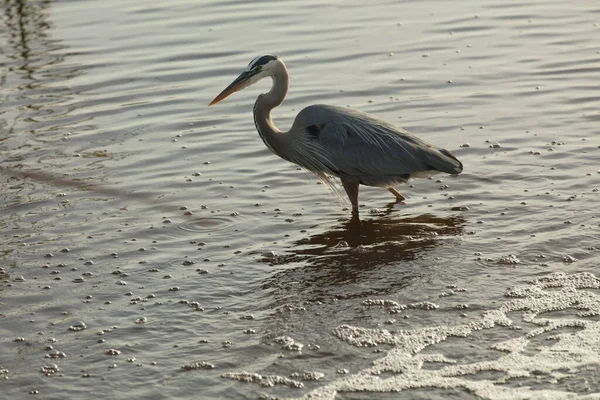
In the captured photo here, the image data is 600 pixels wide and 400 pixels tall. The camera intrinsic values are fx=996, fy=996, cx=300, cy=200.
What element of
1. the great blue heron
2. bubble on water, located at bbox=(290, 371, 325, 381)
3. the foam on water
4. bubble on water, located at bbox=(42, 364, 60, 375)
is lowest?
bubble on water, located at bbox=(42, 364, 60, 375)

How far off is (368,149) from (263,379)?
3081mm

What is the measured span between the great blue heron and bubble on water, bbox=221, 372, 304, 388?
9.28 feet

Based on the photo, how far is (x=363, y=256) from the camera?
7.15 m

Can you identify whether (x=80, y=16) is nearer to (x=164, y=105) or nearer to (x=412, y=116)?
(x=164, y=105)

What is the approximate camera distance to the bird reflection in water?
21.6 feet

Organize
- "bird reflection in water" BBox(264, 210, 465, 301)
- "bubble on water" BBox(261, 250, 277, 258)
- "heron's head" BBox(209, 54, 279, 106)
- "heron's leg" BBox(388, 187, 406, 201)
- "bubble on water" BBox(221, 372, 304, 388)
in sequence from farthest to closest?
"heron's head" BBox(209, 54, 279, 106) → "heron's leg" BBox(388, 187, 406, 201) → "bubble on water" BBox(261, 250, 277, 258) → "bird reflection in water" BBox(264, 210, 465, 301) → "bubble on water" BBox(221, 372, 304, 388)

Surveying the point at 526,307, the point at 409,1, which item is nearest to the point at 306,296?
the point at 526,307

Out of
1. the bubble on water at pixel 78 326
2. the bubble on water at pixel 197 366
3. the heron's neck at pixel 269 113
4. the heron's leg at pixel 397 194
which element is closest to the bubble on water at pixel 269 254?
the heron's neck at pixel 269 113

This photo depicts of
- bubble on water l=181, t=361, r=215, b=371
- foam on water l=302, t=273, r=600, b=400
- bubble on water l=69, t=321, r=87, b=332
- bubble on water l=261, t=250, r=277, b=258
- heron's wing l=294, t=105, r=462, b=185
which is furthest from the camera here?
heron's wing l=294, t=105, r=462, b=185

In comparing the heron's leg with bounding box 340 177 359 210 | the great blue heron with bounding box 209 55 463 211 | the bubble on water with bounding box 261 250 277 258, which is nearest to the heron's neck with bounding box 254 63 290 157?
the great blue heron with bounding box 209 55 463 211

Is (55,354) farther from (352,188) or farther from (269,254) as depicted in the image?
(352,188)

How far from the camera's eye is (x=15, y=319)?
6.24 m

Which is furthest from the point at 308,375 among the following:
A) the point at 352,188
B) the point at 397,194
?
Answer: the point at 397,194

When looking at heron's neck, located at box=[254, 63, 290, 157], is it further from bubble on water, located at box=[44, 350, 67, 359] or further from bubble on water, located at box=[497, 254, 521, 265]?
bubble on water, located at box=[44, 350, 67, 359]
